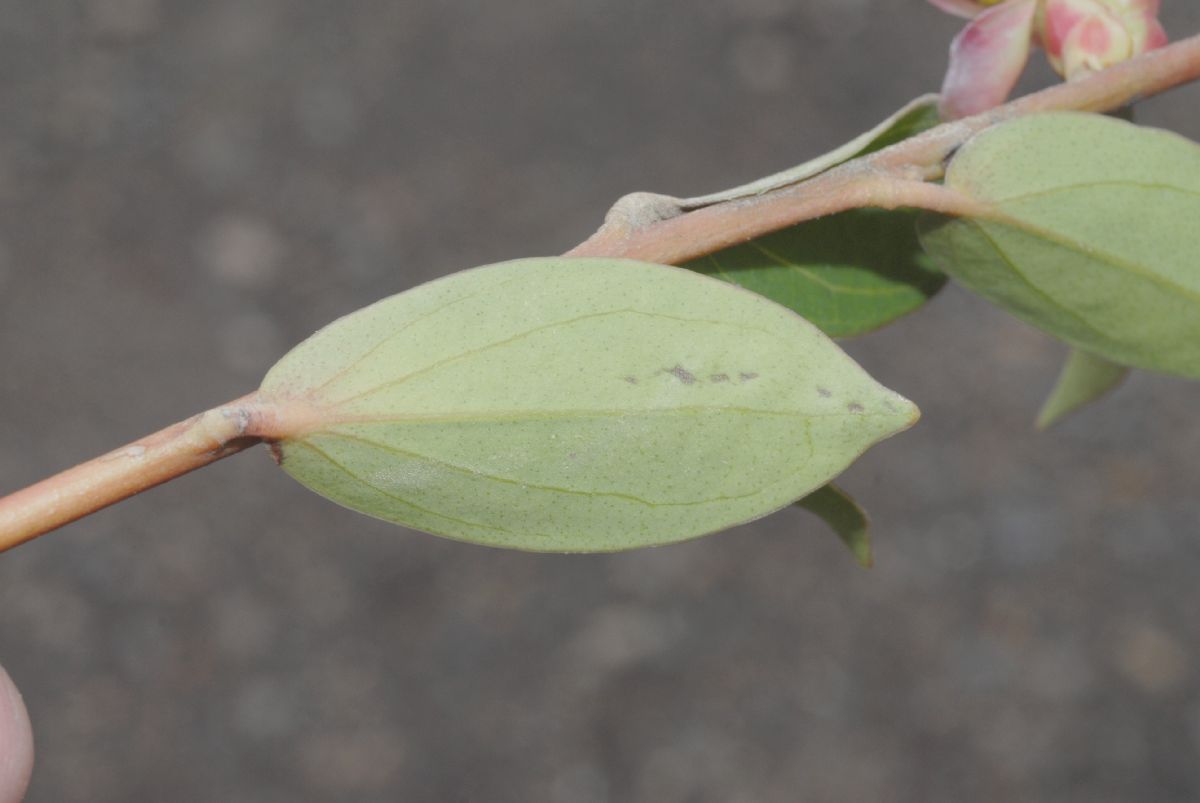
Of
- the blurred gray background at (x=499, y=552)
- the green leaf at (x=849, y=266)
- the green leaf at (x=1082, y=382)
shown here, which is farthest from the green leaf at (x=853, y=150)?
the blurred gray background at (x=499, y=552)

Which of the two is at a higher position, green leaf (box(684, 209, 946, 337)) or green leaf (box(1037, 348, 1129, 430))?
green leaf (box(684, 209, 946, 337))

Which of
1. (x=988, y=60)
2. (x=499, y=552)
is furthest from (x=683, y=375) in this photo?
(x=499, y=552)

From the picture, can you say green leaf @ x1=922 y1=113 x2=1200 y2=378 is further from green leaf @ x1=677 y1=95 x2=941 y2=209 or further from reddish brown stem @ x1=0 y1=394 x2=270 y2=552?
reddish brown stem @ x1=0 y1=394 x2=270 y2=552

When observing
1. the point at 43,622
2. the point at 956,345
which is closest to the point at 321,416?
the point at 43,622

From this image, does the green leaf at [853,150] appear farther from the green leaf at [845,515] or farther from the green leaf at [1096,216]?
the green leaf at [845,515]

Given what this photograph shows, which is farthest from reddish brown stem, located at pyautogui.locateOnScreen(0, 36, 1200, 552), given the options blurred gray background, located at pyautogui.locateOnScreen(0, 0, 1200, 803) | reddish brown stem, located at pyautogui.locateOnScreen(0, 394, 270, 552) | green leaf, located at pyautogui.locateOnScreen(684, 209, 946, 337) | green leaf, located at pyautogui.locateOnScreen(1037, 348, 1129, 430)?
blurred gray background, located at pyautogui.locateOnScreen(0, 0, 1200, 803)

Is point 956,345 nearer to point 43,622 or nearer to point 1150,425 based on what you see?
point 1150,425

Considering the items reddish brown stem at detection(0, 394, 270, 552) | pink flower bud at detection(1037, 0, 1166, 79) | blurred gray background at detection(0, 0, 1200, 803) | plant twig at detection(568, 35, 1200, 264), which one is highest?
reddish brown stem at detection(0, 394, 270, 552)
